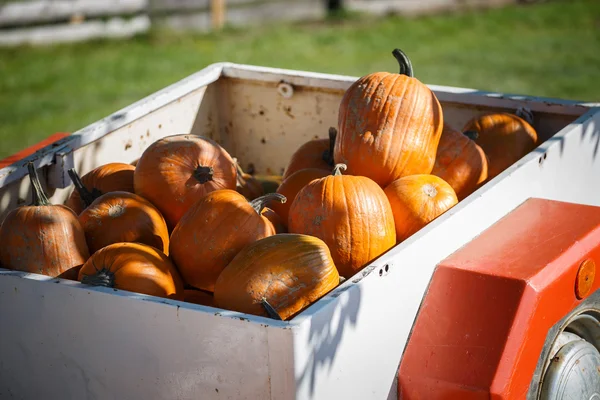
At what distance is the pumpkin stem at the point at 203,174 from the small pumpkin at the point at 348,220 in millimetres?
446

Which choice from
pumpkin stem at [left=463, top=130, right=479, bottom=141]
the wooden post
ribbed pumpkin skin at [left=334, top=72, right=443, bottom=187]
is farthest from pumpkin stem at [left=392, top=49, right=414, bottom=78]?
the wooden post

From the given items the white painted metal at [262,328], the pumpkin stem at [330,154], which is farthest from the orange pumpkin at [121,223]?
the pumpkin stem at [330,154]

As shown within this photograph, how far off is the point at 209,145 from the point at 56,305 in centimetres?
105

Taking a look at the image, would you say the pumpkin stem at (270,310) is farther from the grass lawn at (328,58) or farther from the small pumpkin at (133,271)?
the grass lawn at (328,58)

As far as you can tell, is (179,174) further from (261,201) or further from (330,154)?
(330,154)

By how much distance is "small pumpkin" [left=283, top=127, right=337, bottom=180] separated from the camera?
3650 mm

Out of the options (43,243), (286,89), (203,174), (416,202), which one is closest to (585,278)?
(416,202)

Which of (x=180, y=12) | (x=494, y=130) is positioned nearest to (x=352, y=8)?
(x=180, y=12)

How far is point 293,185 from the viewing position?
3389 mm

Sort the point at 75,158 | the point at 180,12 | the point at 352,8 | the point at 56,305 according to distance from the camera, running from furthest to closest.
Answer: the point at 352,8 → the point at 180,12 → the point at 75,158 → the point at 56,305

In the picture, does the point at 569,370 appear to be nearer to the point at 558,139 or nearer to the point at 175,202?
the point at 558,139

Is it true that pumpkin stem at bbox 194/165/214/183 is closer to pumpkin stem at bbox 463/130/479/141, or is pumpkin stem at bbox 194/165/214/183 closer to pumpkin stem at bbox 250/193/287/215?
pumpkin stem at bbox 250/193/287/215

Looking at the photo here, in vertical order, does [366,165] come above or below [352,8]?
above

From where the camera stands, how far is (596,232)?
9.68ft
